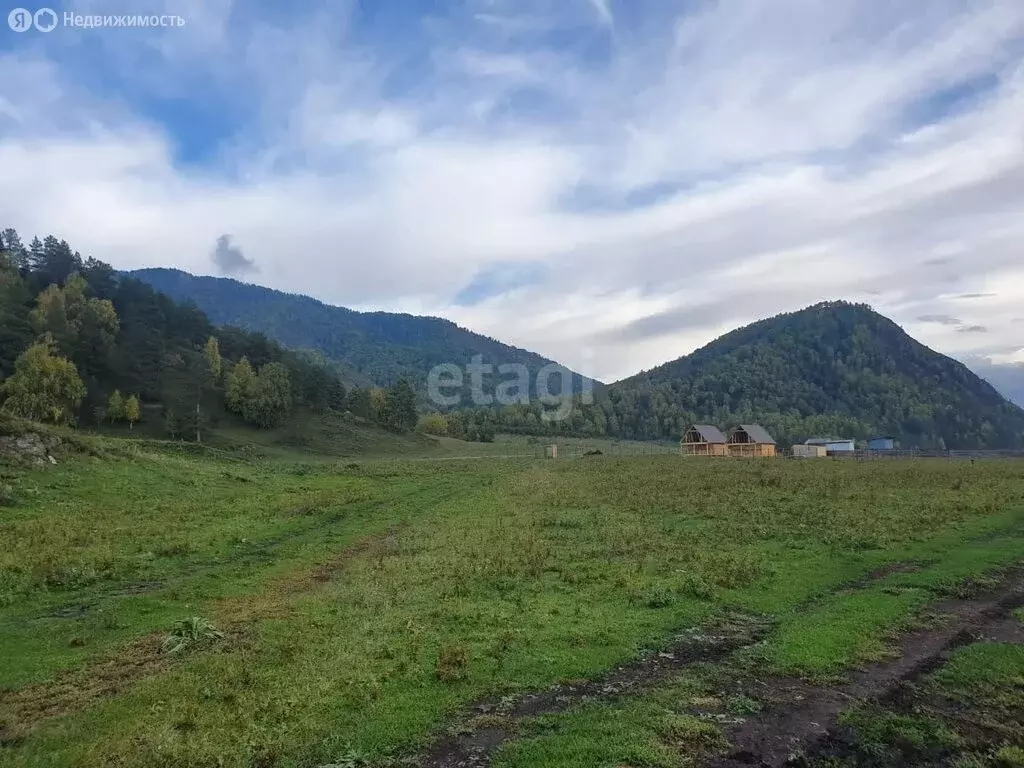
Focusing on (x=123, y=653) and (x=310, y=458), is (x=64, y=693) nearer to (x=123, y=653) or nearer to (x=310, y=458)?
(x=123, y=653)

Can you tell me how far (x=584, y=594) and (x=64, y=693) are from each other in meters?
11.7

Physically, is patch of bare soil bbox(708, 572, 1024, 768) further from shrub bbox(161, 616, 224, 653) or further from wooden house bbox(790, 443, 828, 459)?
wooden house bbox(790, 443, 828, 459)

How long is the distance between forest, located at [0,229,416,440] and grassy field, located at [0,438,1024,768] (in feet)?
209

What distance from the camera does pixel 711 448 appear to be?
375 ft

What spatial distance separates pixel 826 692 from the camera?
35.4 ft

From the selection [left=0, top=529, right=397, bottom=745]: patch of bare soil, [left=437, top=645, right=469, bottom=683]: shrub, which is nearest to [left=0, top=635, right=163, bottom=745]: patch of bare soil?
[left=0, top=529, right=397, bottom=745]: patch of bare soil

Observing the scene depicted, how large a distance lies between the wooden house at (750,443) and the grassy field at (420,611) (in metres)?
75.6

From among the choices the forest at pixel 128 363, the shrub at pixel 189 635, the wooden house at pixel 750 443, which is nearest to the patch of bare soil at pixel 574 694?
the shrub at pixel 189 635

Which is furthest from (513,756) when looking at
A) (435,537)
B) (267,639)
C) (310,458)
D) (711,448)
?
(711,448)

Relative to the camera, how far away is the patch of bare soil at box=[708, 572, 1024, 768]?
885cm

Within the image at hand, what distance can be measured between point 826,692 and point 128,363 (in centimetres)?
12786

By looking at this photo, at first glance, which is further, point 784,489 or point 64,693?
point 784,489

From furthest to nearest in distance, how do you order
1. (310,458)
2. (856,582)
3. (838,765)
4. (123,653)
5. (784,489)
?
(310,458) → (784,489) → (856,582) → (123,653) → (838,765)

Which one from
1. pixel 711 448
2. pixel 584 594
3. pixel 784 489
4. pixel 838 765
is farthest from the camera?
pixel 711 448
